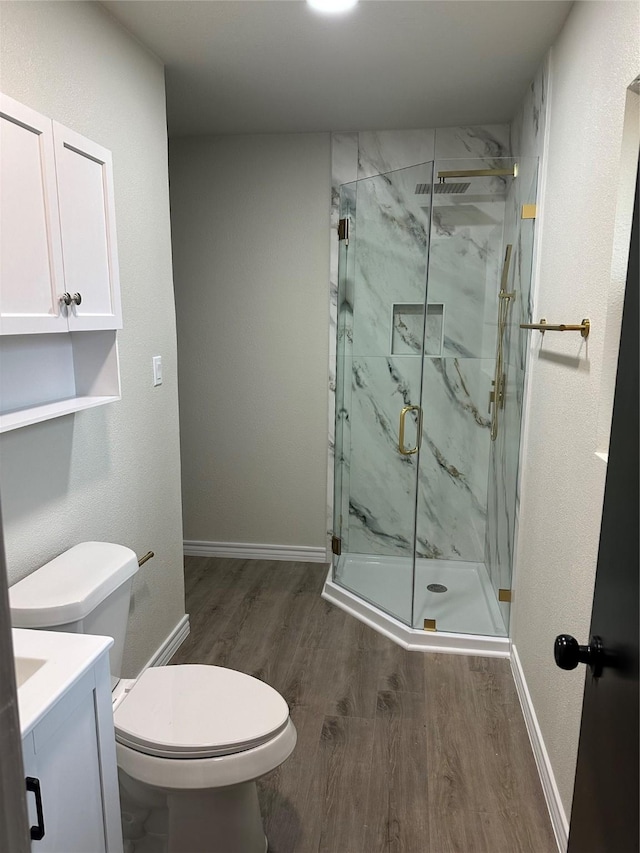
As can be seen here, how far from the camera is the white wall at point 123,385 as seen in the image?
172 cm

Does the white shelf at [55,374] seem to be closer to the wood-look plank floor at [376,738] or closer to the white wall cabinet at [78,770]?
the white wall cabinet at [78,770]

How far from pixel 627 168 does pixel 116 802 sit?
6.12ft

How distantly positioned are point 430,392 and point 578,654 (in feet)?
7.90

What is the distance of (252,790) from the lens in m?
1.67

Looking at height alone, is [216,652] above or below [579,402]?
below

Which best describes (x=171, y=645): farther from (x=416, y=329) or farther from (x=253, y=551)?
(x=416, y=329)

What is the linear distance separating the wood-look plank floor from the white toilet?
28 centimetres

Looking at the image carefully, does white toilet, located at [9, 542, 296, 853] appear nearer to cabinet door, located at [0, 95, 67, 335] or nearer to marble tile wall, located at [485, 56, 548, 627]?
cabinet door, located at [0, 95, 67, 335]

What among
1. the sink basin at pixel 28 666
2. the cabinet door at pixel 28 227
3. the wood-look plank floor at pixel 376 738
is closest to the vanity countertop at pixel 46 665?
the sink basin at pixel 28 666

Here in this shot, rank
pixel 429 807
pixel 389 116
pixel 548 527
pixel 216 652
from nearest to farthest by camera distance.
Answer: pixel 429 807, pixel 548 527, pixel 216 652, pixel 389 116

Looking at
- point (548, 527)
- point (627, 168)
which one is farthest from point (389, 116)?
point (548, 527)

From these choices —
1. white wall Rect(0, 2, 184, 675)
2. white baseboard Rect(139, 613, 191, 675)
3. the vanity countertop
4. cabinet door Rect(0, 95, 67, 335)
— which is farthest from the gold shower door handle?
the vanity countertop

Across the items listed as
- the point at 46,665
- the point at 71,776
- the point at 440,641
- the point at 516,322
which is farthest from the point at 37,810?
the point at 516,322

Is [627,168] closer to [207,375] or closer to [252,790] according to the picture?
[252,790]
